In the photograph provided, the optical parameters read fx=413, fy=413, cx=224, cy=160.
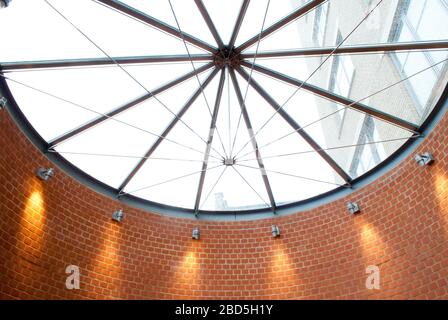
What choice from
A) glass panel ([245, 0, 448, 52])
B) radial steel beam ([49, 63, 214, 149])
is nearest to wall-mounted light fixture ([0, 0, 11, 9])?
radial steel beam ([49, 63, 214, 149])

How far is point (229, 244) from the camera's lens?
1498 centimetres

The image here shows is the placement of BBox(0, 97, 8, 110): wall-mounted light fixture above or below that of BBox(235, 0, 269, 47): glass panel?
below

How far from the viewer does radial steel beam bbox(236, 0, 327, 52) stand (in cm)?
1085

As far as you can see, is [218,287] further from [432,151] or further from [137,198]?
[432,151]

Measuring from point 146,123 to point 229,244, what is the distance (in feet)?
17.5

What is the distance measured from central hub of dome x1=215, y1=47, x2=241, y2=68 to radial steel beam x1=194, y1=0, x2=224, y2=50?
0.53 feet

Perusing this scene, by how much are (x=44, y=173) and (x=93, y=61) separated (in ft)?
12.7

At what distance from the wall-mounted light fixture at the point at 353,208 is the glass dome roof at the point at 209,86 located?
0.79m

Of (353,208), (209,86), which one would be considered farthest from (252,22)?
(353,208)

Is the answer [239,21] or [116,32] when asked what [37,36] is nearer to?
[116,32]

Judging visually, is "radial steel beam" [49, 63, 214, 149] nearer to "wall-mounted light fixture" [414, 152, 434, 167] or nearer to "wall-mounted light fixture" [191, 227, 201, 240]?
"wall-mounted light fixture" [191, 227, 201, 240]

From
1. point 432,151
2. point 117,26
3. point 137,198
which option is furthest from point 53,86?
point 432,151

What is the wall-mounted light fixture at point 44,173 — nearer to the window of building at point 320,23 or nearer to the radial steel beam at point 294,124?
the radial steel beam at point 294,124

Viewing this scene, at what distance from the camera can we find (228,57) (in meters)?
11.8
